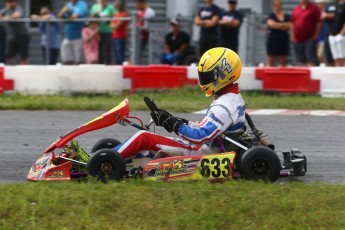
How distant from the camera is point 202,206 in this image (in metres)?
6.50

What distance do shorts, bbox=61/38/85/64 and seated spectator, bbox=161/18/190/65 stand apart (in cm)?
139

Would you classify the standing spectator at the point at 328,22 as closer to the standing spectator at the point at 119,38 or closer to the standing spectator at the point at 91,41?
the standing spectator at the point at 119,38

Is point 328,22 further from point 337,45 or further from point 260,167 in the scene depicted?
point 260,167

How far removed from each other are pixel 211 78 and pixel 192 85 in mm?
6697

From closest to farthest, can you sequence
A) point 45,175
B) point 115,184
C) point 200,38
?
point 115,184, point 45,175, point 200,38

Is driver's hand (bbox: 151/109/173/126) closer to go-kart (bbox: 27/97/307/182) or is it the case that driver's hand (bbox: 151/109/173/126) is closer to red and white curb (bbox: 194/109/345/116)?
go-kart (bbox: 27/97/307/182)

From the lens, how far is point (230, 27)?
50.3 ft

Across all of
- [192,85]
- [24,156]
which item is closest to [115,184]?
[24,156]

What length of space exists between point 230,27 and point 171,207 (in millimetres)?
9135

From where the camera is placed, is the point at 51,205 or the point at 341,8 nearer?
the point at 51,205

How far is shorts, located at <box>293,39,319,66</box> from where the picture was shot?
15320mm

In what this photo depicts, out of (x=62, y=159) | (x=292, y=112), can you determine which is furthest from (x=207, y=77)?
(x=292, y=112)

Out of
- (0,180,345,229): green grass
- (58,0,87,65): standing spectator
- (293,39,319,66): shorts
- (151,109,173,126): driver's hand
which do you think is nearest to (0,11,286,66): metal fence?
(58,0,87,65): standing spectator

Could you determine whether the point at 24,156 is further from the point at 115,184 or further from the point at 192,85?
the point at 192,85
